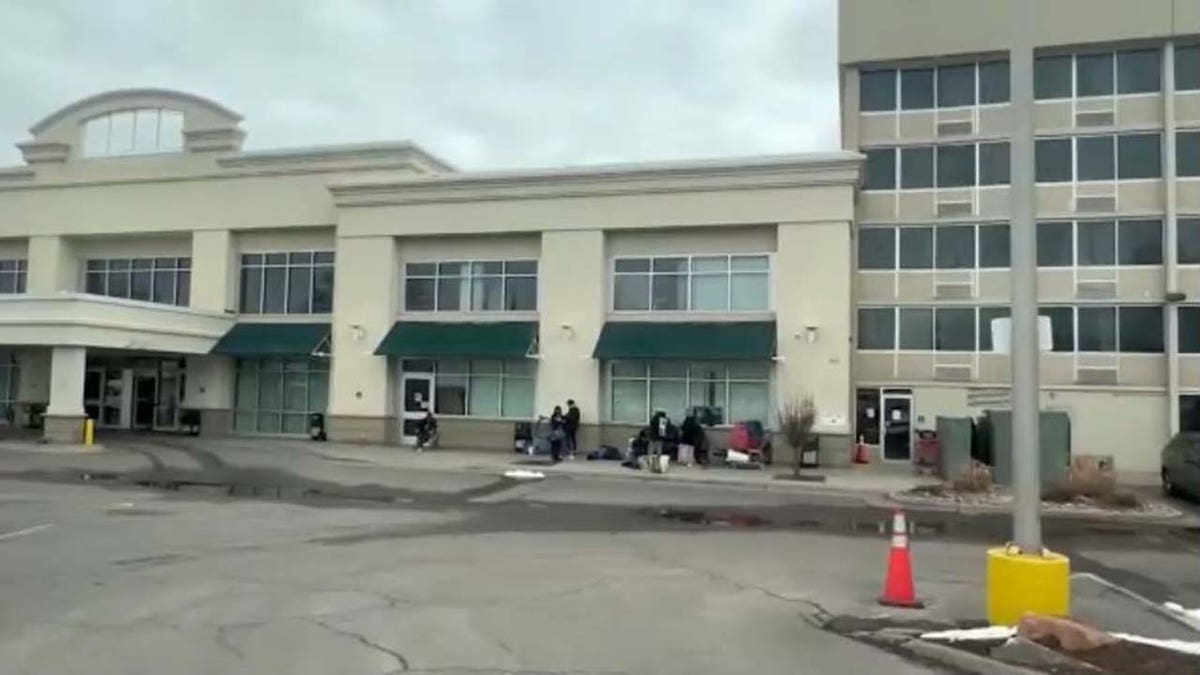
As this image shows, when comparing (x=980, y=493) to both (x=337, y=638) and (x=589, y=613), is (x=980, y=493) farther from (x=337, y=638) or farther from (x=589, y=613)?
(x=337, y=638)

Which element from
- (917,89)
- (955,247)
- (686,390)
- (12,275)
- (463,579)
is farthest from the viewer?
(12,275)

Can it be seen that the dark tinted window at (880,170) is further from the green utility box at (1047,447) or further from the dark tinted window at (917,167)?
the green utility box at (1047,447)

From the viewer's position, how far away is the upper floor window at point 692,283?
28.5m

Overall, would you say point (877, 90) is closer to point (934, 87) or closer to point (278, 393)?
point (934, 87)

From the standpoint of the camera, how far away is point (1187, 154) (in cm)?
2880

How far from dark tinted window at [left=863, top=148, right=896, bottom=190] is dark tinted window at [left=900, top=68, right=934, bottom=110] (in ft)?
5.26

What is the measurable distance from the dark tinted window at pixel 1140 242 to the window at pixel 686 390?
1071cm

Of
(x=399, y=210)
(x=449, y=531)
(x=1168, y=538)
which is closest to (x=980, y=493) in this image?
(x=1168, y=538)

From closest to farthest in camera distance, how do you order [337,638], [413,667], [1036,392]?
[413,667] < [337,638] < [1036,392]

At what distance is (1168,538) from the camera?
51.0ft

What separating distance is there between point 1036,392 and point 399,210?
25106 millimetres

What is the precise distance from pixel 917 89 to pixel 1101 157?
5.51 metres

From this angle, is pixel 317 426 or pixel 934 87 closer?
pixel 934 87

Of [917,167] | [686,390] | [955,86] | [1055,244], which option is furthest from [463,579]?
[955,86]
